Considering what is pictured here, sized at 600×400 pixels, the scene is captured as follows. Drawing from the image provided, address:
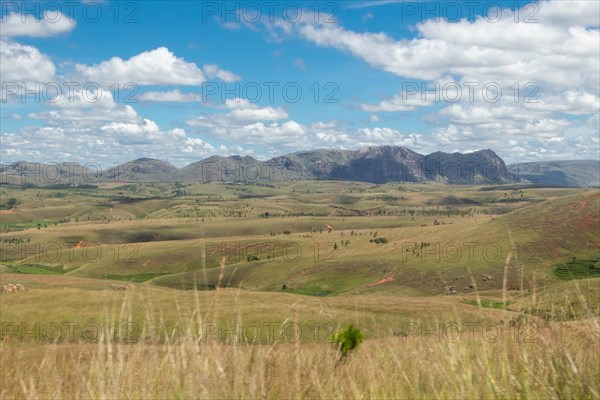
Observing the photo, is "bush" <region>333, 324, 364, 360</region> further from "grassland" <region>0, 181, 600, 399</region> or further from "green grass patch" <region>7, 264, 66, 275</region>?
"green grass patch" <region>7, 264, 66, 275</region>

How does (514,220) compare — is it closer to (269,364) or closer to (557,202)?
(557,202)

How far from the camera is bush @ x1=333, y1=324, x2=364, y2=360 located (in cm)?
764

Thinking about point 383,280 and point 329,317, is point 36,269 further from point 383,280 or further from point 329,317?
point 329,317

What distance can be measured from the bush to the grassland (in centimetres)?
19

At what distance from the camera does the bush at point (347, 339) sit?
7645mm

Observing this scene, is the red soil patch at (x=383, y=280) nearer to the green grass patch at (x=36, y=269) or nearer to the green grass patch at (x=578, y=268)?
the green grass patch at (x=578, y=268)

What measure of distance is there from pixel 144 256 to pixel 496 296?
132 metres

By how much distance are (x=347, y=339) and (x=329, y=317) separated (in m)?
0.80

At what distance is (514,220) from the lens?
535 feet

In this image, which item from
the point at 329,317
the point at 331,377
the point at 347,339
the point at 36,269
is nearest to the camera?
the point at 331,377

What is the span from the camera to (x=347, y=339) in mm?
7707

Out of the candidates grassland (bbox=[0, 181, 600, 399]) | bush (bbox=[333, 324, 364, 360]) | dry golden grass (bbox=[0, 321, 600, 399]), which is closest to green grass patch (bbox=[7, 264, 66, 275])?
grassland (bbox=[0, 181, 600, 399])

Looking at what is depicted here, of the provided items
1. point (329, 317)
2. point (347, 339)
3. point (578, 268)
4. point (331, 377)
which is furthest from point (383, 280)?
point (331, 377)

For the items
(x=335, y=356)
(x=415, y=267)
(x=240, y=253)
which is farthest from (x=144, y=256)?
(x=335, y=356)
